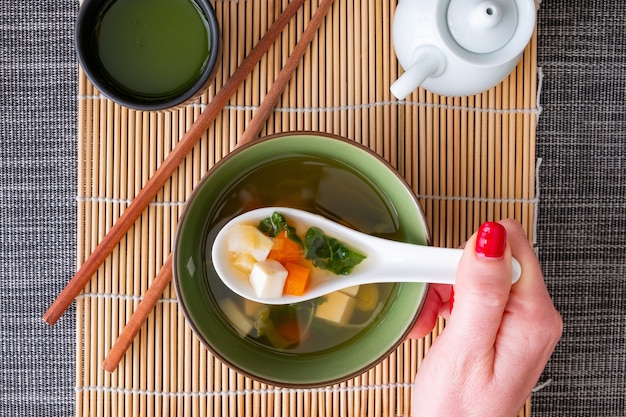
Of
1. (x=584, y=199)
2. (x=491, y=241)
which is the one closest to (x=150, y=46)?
(x=491, y=241)

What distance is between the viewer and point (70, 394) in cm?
104

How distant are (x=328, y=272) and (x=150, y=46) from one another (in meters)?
0.42

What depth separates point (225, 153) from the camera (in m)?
0.95

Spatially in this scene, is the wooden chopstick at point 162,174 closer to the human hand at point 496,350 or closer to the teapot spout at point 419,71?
the teapot spout at point 419,71

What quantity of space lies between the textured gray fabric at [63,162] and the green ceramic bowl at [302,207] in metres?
0.32

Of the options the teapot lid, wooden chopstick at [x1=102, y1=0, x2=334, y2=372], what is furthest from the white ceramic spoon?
the teapot lid

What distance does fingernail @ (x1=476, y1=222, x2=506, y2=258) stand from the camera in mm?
711

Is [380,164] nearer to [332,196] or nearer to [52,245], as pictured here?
[332,196]

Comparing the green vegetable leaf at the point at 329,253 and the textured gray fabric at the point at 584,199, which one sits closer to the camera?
the green vegetable leaf at the point at 329,253

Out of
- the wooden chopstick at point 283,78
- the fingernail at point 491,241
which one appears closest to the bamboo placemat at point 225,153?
the wooden chopstick at point 283,78

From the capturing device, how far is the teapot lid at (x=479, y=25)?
777 millimetres

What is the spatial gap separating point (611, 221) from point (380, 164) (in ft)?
1.62

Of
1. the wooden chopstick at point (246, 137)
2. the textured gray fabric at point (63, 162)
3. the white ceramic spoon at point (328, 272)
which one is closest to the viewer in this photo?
the white ceramic spoon at point (328, 272)

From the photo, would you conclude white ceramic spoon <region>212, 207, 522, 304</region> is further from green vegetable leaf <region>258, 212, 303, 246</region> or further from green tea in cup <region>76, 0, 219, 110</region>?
green tea in cup <region>76, 0, 219, 110</region>
